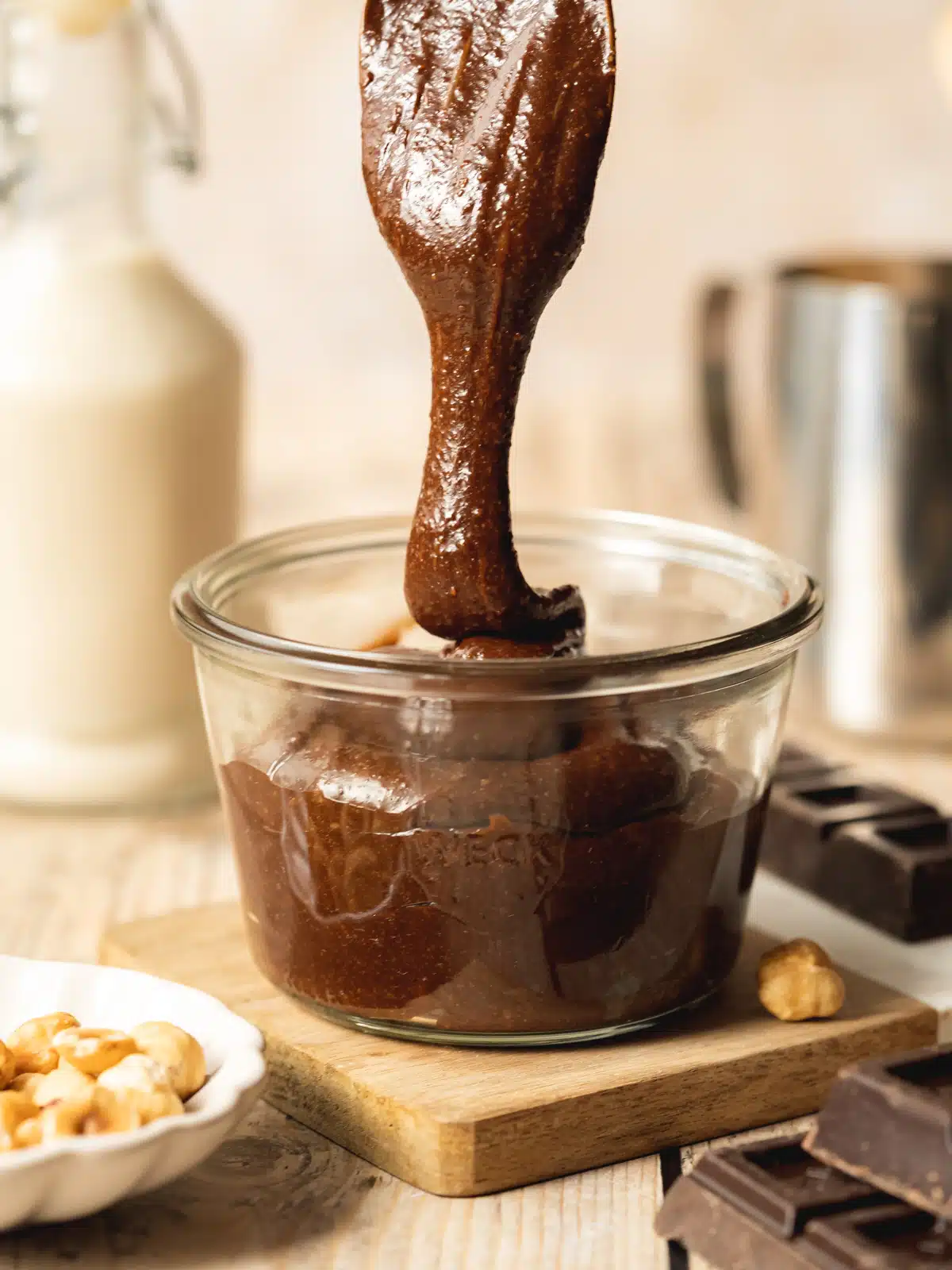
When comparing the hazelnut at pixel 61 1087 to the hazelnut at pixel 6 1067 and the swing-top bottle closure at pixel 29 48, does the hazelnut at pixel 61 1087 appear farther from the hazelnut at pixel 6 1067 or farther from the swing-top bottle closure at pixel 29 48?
the swing-top bottle closure at pixel 29 48

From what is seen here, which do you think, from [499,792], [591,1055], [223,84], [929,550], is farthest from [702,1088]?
[223,84]

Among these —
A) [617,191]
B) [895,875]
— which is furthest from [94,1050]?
[617,191]

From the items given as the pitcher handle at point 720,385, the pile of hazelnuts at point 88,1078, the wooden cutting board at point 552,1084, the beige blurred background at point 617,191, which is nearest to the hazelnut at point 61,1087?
the pile of hazelnuts at point 88,1078

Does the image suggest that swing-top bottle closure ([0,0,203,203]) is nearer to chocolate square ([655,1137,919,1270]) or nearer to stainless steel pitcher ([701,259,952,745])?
stainless steel pitcher ([701,259,952,745])

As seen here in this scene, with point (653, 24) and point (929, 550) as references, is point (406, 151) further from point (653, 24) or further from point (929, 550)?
point (653, 24)

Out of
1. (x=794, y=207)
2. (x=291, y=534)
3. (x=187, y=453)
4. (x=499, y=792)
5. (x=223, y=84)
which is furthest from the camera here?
(x=794, y=207)

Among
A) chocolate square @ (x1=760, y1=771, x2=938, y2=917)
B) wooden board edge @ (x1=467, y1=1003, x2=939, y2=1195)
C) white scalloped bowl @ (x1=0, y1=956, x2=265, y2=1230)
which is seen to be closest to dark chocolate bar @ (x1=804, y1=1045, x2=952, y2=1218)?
wooden board edge @ (x1=467, y1=1003, x2=939, y2=1195)

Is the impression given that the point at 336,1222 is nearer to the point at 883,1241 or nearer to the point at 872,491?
the point at 883,1241
